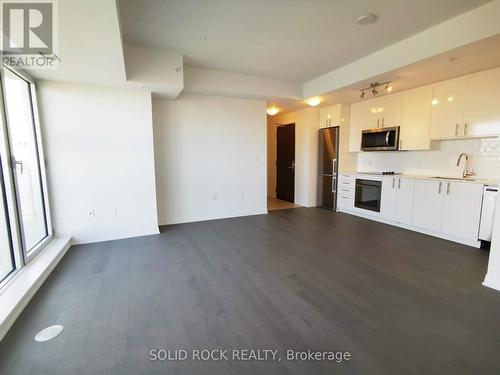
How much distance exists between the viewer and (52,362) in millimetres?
1530

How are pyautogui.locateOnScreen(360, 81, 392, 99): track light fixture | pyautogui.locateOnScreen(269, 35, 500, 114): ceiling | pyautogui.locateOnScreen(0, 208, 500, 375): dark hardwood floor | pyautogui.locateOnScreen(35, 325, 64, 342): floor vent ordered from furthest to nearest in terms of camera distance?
pyautogui.locateOnScreen(360, 81, 392, 99): track light fixture < pyautogui.locateOnScreen(269, 35, 500, 114): ceiling < pyautogui.locateOnScreen(35, 325, 64, 342): floor vent < pyautogui.locateOnScreen(0, 208, 500, 375): dark hardwood floor

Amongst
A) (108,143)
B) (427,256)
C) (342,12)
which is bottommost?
(427,256)

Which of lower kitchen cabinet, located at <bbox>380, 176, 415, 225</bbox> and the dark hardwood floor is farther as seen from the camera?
lower kitchen cabinet, located at <bbox>380, 176, 415, 225</bbox>

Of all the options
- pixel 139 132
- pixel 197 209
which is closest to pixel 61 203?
pixel 139 132

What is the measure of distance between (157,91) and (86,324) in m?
3.21

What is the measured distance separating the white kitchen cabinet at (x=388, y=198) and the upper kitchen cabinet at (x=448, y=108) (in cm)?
97

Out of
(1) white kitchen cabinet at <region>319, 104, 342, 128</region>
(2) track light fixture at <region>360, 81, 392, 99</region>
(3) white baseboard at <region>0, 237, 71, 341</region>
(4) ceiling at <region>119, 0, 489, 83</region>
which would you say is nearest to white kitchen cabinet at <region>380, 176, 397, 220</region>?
(2) track light fixture at <region>360, 81, 392, 99</region>

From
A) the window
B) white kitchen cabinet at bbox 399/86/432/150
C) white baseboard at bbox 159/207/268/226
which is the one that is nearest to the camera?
the window

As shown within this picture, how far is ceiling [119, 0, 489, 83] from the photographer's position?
238 cm

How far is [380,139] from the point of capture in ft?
15.7

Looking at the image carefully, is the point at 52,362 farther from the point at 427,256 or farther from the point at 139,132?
the point at 427,256

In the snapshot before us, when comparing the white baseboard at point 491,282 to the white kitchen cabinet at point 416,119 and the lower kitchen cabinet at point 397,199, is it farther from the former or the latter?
the white kitchen cabinet at point 416,119

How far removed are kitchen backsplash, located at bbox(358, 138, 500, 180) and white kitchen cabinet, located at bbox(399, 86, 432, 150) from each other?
264mm

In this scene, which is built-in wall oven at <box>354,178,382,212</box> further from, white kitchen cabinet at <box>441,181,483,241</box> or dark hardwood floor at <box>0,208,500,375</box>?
dark hardwood floor at <box>0,208,500,375</box>
